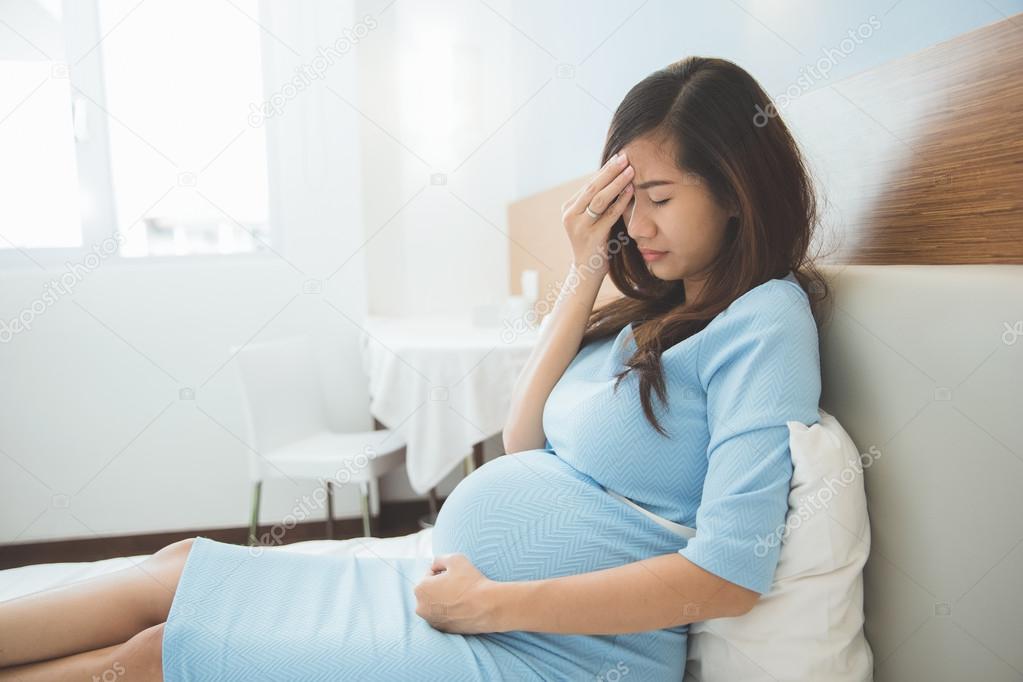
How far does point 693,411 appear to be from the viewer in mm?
935

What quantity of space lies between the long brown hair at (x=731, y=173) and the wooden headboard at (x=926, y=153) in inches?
2.5

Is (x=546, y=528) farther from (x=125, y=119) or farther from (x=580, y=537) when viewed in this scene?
(x=125, y=119)

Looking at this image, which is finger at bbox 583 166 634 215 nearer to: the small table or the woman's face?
the woman's face

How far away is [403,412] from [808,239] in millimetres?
1469

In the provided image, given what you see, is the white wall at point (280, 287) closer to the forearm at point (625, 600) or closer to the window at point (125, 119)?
the window at point (125, 119)

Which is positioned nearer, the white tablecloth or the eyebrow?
the eyebrow

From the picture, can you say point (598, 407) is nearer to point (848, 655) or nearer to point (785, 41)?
point (848, 655)

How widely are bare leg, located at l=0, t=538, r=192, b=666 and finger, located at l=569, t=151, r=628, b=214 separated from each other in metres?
0.82

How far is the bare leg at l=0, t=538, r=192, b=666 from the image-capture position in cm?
94

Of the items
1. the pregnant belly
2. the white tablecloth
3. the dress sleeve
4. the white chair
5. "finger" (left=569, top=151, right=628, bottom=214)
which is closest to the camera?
the dress sleeve

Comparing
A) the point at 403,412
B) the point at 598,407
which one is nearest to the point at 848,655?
the point at 598,407

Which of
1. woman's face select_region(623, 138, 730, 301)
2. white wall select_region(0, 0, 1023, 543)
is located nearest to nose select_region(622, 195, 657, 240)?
woman's face select_region(623, 138, 730, 301)

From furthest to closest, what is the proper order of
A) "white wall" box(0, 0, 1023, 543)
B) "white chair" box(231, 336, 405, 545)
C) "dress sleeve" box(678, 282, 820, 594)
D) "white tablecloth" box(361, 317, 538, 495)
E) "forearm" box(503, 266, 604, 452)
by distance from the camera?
"white wall" box(0, 0, 1023, 543) → "white chair" box(231, 336, 405, 545) → "white tablecloth" box(361, 317, 538, 495) → "forearm" box(503, 266, 604, 452) → "dress sleeve" box(678, 282, 820, 594)

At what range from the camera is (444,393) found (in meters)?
2.14
